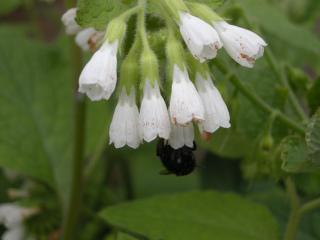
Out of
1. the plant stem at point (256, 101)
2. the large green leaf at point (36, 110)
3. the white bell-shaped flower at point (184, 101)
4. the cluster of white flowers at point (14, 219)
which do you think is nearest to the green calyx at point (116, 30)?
the white bell-shaped flower at point (184, 101)

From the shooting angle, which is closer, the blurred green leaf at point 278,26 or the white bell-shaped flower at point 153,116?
the white bell-shaped flower at point 153,116

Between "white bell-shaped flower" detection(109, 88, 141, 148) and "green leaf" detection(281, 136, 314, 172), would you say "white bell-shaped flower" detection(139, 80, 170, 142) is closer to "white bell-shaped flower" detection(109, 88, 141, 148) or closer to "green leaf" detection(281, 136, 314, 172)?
"white bell-shaped flower" detection(109, 88, 141, 148)

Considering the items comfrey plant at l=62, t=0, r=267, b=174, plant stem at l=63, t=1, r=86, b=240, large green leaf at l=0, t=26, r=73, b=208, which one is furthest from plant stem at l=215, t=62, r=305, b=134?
large green leaf at l=0, t=26, r=73, b=208

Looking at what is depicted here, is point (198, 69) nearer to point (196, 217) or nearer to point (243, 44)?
point (243, 44)

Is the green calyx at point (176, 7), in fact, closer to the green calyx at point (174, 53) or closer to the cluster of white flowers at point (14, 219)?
the green calyx at point (174, 53)

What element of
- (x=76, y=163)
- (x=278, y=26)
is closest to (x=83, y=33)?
(x=76, y=163)

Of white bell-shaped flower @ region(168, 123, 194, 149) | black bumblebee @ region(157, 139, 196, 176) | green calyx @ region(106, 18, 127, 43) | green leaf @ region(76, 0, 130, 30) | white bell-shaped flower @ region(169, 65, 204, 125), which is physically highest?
green leaf @ region(76, 0, 130, 30)
